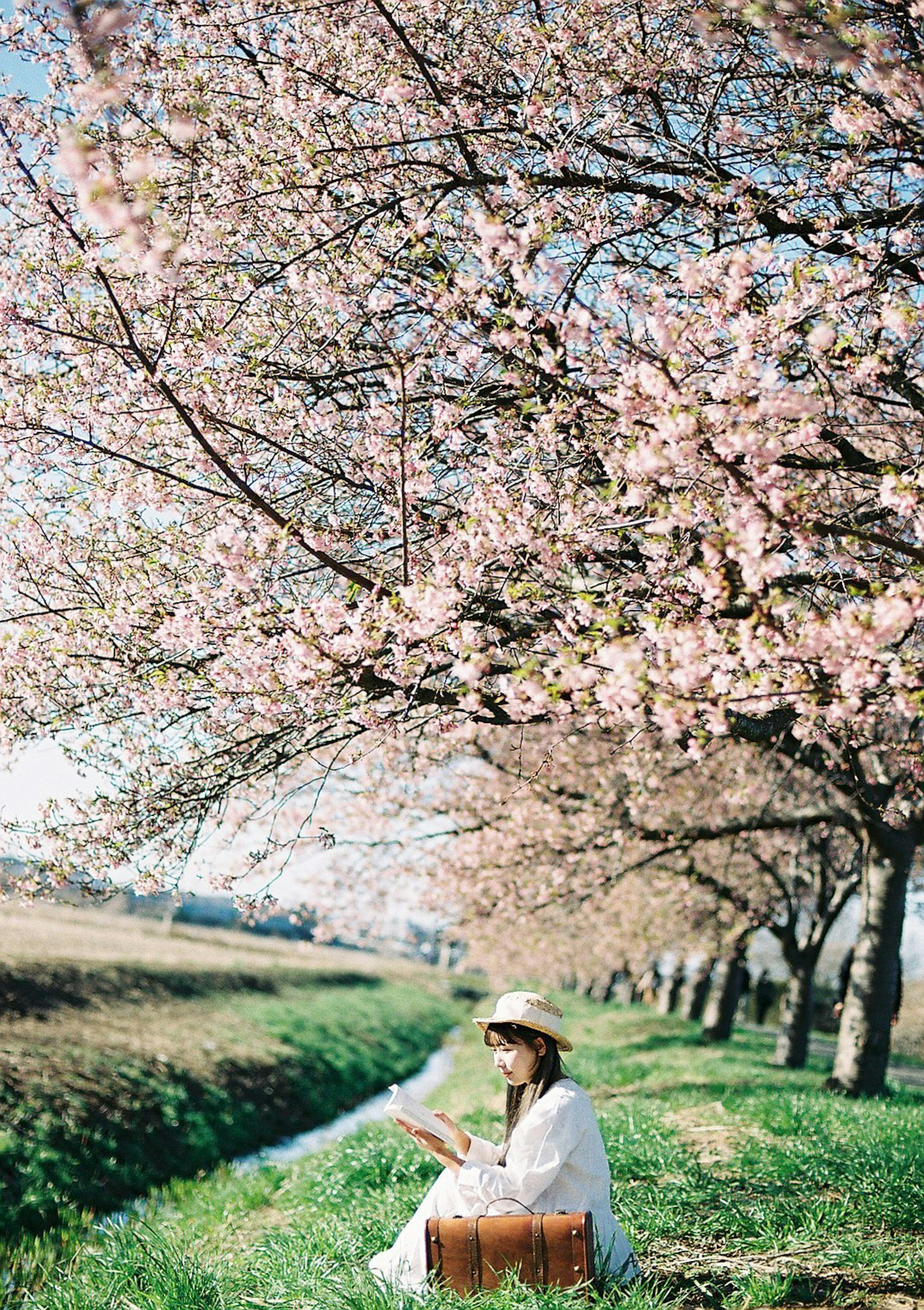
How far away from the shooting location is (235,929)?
60.4 meters

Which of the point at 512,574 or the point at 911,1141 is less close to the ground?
the point at 512,574

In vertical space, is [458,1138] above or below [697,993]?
above

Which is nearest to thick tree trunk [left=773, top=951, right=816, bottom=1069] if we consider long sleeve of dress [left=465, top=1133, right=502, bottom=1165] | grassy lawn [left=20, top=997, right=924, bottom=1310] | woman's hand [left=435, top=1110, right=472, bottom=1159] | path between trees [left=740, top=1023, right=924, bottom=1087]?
path between trees [left=740, top=1023, right=924, bottom=1087]

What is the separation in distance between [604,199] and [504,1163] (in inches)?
195

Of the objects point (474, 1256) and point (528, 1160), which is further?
point (528, 1160)

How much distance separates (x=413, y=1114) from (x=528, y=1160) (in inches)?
21.5

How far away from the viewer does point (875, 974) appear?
10242 millimetres

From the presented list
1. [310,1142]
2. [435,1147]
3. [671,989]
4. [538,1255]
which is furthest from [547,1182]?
[671,989]

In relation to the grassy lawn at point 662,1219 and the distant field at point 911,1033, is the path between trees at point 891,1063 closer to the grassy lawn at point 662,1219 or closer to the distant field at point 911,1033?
the distant field at point 911,1033

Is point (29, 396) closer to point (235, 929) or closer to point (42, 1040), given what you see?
point (42, 1040)

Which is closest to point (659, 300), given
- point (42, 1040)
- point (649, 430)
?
point (649, 430)

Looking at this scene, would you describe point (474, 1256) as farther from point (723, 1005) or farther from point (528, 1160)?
point (723, 1005)

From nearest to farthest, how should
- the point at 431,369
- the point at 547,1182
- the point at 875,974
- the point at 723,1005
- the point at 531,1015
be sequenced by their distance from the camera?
1. the point at 547,1182
2. the point at 531,1015
3. the point at 431,369
4. the point at 875,974
5. the point at 723,1005

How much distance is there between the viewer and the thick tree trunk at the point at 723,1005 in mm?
19516
